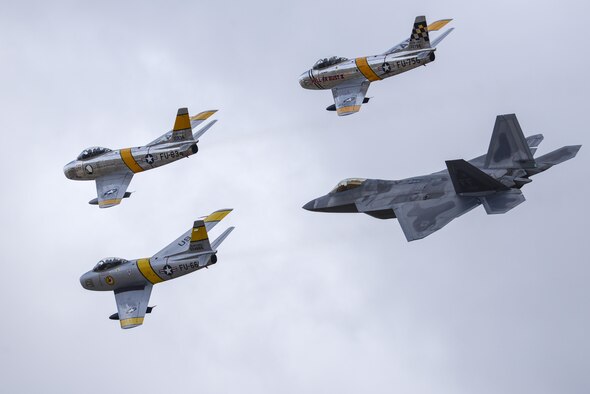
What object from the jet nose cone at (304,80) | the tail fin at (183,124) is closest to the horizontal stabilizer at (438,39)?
the jet nose cone at (304,80)

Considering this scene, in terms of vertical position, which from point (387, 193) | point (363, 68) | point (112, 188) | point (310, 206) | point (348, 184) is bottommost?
point (310, 206)

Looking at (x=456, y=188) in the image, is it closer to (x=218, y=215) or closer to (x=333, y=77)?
(x=218, y=215)

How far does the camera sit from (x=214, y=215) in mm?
101938

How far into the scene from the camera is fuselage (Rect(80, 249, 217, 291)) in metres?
95.1

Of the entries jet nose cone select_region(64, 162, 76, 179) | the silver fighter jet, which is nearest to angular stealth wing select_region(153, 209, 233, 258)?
the silver fighter jet

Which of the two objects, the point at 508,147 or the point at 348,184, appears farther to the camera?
the point at 348,184

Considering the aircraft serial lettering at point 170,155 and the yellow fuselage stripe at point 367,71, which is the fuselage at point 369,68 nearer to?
the yellow fuselage stripe at point 367,71

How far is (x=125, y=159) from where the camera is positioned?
10556cm

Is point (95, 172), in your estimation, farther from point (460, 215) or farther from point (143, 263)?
point (460, 215)

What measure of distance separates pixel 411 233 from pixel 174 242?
1606cm

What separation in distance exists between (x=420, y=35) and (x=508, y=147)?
14178 mm

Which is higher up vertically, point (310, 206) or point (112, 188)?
point (112, 188)

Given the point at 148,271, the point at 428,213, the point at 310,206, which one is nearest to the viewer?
the point at 428,213

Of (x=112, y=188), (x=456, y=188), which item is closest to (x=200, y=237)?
(x=112, y=188)
